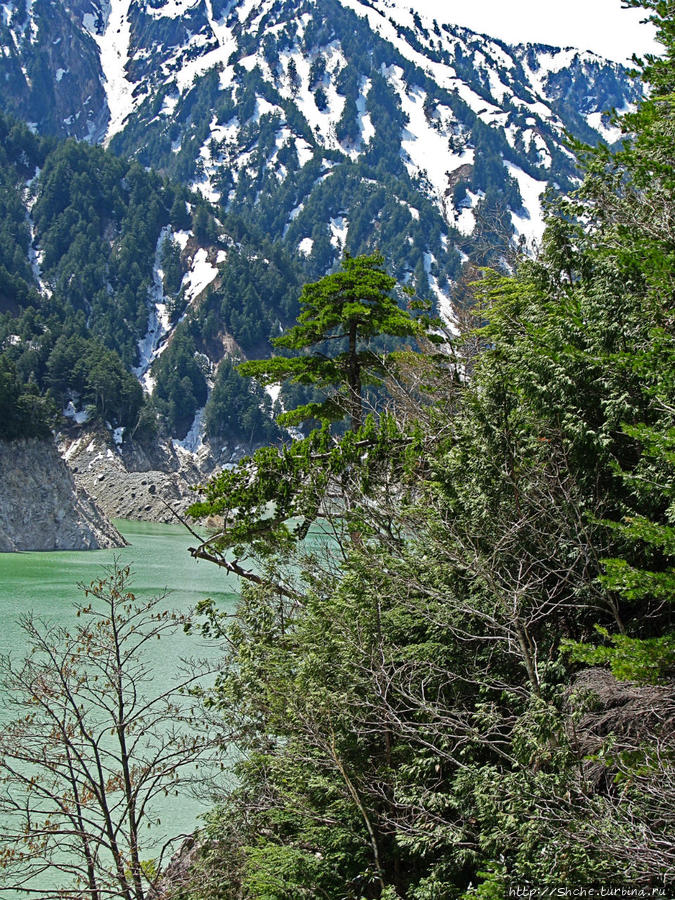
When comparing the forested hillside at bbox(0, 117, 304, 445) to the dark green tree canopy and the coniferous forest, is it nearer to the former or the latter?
the dark green tree canopy

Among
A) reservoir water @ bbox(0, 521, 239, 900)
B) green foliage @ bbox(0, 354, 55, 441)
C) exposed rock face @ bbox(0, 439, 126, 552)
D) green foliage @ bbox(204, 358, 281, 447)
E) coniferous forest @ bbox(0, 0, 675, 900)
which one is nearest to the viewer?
coniferous forest @ bbox(0, 0, 675, 900)

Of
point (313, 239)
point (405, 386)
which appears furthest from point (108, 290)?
point (405, 386)

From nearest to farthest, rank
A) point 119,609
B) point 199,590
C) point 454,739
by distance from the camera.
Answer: point 454,739 < point 119,609 < point 199,590

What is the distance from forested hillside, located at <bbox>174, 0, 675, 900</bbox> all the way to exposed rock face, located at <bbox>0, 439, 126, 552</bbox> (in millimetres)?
41887

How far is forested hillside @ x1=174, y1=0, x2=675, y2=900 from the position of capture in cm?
537

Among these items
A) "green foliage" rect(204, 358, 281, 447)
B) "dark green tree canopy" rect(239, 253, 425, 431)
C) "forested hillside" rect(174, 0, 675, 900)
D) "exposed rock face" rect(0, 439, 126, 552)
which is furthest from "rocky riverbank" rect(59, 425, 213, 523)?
"forested hillside" rect(174, 0, 675, 900)

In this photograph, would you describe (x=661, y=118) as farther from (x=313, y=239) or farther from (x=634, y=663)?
(x=313, y=239)

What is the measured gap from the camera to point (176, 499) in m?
82.5

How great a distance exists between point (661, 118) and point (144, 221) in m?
149

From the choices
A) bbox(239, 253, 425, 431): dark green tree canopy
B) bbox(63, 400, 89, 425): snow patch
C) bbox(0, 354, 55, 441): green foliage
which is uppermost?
bbox(63, 400, 89, 425): snow patch

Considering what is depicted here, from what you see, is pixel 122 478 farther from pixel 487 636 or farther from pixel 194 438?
pixel 487 636

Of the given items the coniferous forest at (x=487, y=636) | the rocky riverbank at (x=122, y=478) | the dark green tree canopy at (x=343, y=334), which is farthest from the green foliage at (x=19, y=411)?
the coniferous forest at (x=487, y=636)

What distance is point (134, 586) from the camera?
30953mm

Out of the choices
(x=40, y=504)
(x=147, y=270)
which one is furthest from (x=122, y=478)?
(x=147, y=270)
